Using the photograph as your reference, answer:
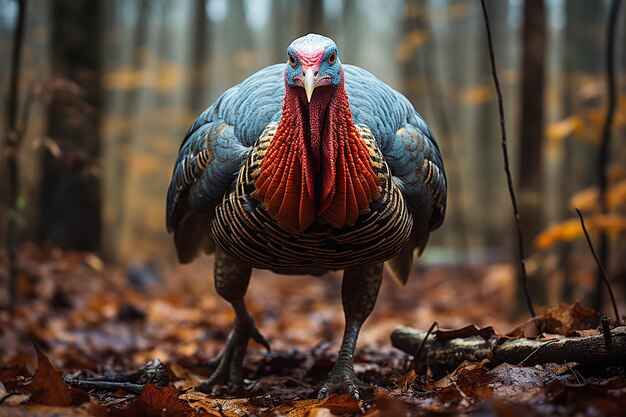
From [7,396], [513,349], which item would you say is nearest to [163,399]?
[7,396]

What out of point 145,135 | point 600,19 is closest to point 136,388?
point 600,19

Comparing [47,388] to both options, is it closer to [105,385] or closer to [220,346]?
[105,385]

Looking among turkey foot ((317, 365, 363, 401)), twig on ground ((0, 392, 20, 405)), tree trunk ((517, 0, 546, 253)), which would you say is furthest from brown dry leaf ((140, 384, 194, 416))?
tree trunk ((517, 0, 546, 253))

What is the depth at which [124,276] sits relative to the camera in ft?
33.5

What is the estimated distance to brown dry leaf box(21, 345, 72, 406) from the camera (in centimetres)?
250

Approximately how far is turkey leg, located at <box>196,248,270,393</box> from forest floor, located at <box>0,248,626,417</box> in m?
0.16

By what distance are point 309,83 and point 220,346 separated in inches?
140

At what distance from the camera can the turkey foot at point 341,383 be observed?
10.8 ft

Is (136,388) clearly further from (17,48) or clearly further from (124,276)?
(124,276)

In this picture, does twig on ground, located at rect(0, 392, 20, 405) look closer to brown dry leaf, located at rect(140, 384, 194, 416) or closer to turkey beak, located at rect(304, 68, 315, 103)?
brown dry leaf, located at rect(140, 384, 194, 416)

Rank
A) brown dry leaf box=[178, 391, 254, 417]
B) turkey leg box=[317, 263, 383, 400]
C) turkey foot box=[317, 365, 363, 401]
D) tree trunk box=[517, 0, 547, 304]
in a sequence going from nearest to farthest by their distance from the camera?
1. brown dry leaf box=[178, 391, 254, 417]
2. turkey foot box=[317, 365, 363, 401]
3. turkey leg box=[317, 263, 383, 400]
4. tree trunk box=[517, 0, 547, 304]

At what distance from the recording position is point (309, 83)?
2.97 meters

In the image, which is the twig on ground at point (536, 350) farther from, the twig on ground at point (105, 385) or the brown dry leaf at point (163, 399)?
the twig on ground at point (105, 385)

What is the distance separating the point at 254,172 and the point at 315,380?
147 cm
